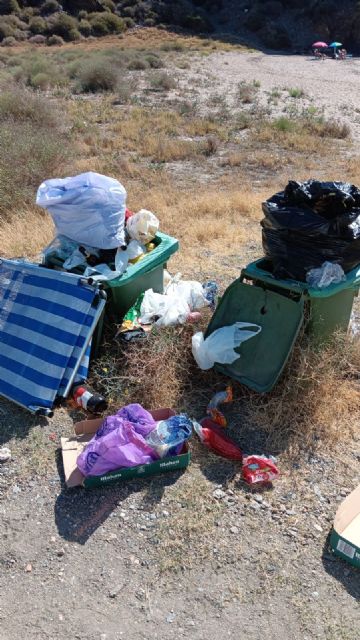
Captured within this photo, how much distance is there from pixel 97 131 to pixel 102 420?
881 cm

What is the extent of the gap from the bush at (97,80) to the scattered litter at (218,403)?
14.5 m

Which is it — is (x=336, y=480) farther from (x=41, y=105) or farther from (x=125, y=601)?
(x=41, y=105)

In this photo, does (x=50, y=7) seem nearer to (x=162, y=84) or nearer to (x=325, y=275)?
(x=162, y=84)

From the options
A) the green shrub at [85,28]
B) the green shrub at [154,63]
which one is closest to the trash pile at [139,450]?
the green shrub at [154,63]

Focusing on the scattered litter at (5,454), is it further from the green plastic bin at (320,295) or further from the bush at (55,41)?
the bush at (55,41)

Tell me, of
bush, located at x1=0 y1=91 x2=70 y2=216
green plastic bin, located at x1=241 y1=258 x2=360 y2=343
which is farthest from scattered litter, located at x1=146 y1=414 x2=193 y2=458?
bush, located at x1=0 y1=91 x2=70 y2=216

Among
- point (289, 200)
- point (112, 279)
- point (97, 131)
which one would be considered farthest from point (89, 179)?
point (97, 131)

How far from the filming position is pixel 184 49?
28.3m

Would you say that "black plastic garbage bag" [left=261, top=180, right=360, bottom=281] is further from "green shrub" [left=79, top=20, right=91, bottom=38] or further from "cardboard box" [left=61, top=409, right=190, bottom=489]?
"green shrub" [left=79, top=20, right=91, bottom=38]

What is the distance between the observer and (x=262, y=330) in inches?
126

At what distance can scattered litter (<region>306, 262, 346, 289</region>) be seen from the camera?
3.09 meters

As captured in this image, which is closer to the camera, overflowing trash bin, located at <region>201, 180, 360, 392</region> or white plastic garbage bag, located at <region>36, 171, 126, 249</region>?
overflowing trash bin, located at <region>201, 180, 360, 392</region>

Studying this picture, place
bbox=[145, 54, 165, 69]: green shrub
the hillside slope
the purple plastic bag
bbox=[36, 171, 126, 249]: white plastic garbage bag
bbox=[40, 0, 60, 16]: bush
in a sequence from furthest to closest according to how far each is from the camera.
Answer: bbox=[40, 0, 60, 16]: bush < the hillside slope < bbox=[145, 54, 165, 69]: green shrub < bbox=[36, 171, 126, 249]: white plastic garbage bag < the purple plastic bag

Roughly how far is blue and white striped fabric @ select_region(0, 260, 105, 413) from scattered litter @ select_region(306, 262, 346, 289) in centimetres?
120
